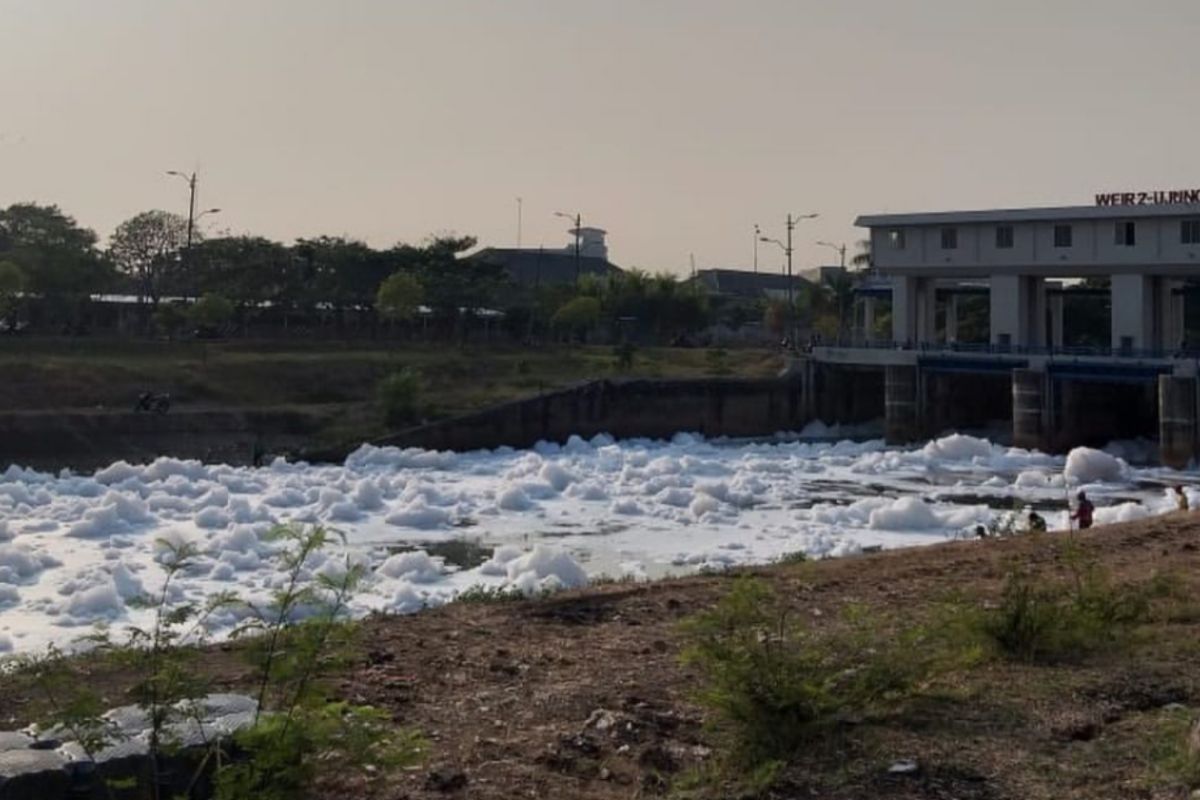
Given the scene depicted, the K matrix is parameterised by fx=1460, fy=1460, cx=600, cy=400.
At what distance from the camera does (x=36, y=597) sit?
68.7 ft

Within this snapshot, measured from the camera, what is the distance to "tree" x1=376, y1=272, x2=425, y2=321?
61.2 meters

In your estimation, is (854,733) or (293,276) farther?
(293,276)

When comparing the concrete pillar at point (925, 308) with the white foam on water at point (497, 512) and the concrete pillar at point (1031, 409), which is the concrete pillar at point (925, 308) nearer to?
the concrete pillar at point (1031, 409)

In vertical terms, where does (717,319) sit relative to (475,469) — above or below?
above

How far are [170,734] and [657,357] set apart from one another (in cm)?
5577

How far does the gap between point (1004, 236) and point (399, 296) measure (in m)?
25.0

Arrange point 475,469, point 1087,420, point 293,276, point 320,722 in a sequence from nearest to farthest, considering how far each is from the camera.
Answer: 1. point 320,722
2. point 475,469
3. point 1087,420
4. point 293,276

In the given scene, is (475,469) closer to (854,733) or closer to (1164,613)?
(1164,613)

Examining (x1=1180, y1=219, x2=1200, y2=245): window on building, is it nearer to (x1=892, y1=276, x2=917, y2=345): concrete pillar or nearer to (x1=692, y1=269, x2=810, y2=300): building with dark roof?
(x1=892, y1=276, x2=917, y2=345): concrete pillar

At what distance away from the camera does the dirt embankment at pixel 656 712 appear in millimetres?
7387

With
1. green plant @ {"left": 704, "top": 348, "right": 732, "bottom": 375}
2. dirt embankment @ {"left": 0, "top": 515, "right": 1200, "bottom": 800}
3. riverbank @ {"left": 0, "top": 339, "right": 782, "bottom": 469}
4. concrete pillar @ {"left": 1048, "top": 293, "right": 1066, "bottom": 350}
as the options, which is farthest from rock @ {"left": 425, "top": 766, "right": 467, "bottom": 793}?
concrete pillar @ {"left": 1048, "top": 293, "right": 1066, "bottom": 350}

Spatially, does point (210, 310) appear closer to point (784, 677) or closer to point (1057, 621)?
point (1057, 621)

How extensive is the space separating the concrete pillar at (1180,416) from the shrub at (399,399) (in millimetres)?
22669

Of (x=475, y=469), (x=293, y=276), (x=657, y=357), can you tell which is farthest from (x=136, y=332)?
(x=475, y=469)
